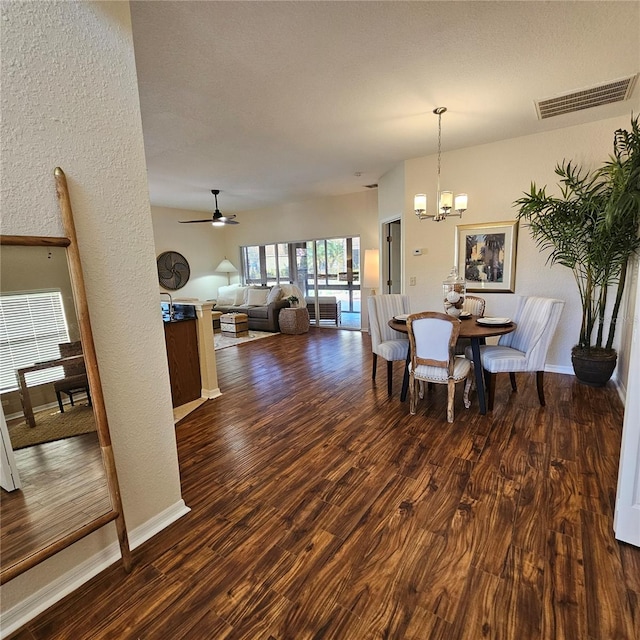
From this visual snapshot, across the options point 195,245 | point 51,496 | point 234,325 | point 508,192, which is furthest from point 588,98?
point 195,245

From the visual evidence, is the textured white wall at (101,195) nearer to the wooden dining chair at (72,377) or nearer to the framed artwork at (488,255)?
the wooden dining chair at (72,377)

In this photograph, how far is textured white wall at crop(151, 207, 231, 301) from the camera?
24.9ft

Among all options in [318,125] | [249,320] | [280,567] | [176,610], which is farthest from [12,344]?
[249,320]

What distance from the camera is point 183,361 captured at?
134 inches

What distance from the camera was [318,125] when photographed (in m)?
3.30

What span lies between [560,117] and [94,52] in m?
4.03

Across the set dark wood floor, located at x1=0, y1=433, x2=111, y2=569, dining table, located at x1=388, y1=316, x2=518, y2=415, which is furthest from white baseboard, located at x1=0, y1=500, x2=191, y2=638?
dining table, located at x1=388, y1=316, x2=518, y2=415

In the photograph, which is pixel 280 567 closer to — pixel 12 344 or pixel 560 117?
pixel 12 344

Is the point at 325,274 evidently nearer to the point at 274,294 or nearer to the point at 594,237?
the point at 274,294

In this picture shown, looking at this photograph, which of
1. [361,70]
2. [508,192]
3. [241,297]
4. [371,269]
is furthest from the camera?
[241,297]

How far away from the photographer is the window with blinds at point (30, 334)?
4.02ft

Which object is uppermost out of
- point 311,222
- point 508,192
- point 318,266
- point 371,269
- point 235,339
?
point 311,222

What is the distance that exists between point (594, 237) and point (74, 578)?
180 inches

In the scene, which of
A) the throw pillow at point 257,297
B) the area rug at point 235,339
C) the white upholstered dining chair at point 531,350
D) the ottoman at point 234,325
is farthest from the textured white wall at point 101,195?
the throw pillow at point 257,297
